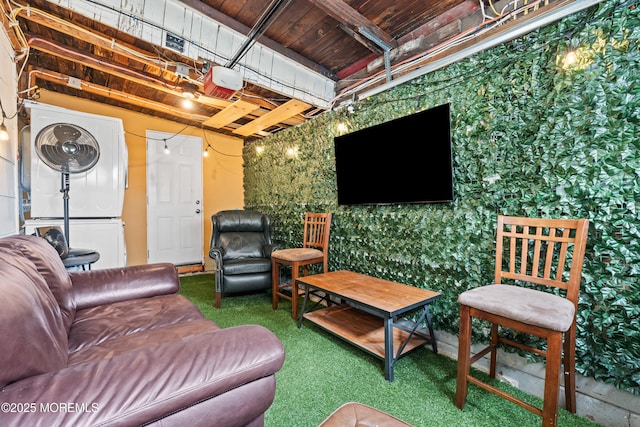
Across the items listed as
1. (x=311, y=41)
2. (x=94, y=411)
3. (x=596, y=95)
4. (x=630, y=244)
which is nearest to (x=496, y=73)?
(x=596, y=95)

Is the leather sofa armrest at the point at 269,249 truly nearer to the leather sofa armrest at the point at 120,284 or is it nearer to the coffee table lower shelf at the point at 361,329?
the coffee table lower shelf at the point at 361,329

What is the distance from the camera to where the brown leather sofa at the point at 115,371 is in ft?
1.98

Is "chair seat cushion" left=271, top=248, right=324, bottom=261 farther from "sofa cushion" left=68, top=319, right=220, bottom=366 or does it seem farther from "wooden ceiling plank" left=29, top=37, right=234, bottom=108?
"wooden ceiling plank" left=29, top=37, right=234, bottom=108

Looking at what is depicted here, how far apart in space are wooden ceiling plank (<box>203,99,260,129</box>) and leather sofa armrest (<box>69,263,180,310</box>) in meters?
2.18

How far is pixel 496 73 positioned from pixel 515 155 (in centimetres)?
57

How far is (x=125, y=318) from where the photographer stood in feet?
4.93

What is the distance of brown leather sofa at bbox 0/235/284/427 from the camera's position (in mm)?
604

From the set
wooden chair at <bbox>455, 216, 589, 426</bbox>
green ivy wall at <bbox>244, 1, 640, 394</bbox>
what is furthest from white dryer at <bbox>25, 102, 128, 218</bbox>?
wooden chair at <bbox>455, 216, 589, 426</bbox>

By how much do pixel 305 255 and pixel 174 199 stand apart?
9.40 ft

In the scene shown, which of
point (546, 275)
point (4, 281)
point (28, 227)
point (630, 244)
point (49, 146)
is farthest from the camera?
point (28, 227)

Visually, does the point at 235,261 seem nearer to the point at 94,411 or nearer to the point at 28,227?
the point at 28,227

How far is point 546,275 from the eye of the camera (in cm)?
150

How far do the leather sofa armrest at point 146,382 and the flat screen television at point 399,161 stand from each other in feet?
5.67

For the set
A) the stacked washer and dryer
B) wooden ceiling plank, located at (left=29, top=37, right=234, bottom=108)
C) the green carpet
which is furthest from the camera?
the stacked washer and dryer
